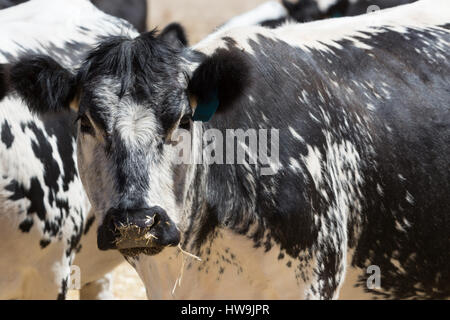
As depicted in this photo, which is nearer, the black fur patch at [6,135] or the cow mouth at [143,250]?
the cow mouth at [143,250]

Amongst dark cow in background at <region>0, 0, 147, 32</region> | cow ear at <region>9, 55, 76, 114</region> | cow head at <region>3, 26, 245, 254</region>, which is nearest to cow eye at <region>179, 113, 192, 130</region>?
cow head at <region>3, 26, 245, 254</region>

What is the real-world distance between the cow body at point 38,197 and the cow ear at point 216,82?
784 mm

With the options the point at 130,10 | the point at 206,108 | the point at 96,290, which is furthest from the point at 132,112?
the point at 130,10

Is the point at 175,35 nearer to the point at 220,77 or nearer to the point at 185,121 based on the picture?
the point at 220,77

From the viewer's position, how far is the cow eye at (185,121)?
12.6 ft

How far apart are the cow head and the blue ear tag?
0.03m

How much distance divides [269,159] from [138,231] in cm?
76

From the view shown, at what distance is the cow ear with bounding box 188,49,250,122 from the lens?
12.8 ft

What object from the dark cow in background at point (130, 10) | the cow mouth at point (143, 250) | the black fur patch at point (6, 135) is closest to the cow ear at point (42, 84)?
the black fur patch at point (6, 135)

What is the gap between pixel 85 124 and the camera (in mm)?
3840

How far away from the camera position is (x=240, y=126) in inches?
159

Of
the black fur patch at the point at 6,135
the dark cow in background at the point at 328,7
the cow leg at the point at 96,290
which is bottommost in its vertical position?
the cow leg at the point at 96,290

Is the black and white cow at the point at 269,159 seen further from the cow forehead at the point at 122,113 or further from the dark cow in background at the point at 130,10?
the dark cow in background at the point at 130,10
